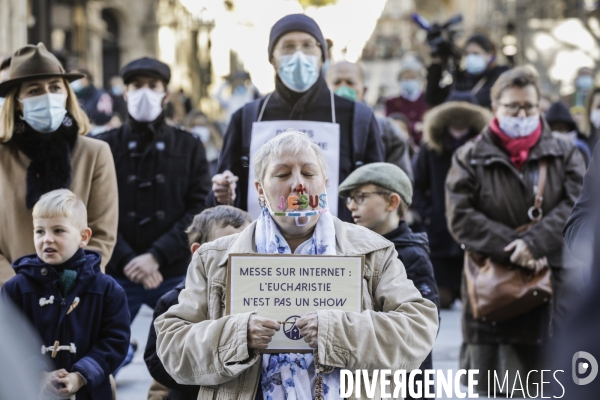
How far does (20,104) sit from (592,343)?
444 centimetres

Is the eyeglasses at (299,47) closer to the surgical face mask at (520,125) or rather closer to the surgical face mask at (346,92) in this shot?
the surgical face mask at (520,125)

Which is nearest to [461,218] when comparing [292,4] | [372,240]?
[372,240]

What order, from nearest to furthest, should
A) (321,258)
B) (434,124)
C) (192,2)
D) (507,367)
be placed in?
(321,258), (507,367), (434,124), (192,2)

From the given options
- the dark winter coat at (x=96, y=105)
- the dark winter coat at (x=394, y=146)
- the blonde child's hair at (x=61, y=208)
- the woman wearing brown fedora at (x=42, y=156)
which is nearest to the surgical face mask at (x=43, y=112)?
the woman wearing brown fedora at (x=42, y=156)

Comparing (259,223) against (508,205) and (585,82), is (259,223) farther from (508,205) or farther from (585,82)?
(585,82)

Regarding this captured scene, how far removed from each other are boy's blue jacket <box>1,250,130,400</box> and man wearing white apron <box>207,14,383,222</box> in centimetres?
114

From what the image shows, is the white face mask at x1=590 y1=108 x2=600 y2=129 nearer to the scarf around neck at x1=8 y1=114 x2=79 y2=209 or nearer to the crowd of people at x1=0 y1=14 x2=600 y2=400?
the crowd of people at x1=0 y1=14 x2=600 y2=400

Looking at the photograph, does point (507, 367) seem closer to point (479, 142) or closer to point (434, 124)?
point (479, 142)

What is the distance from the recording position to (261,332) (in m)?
4.00

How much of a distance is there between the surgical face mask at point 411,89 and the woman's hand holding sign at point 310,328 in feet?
36.0

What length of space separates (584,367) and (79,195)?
4.05m

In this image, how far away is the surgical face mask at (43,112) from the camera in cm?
626

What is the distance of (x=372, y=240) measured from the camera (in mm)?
4387

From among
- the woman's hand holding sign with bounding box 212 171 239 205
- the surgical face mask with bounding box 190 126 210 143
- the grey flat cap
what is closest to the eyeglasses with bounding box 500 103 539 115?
the grey flat cap
